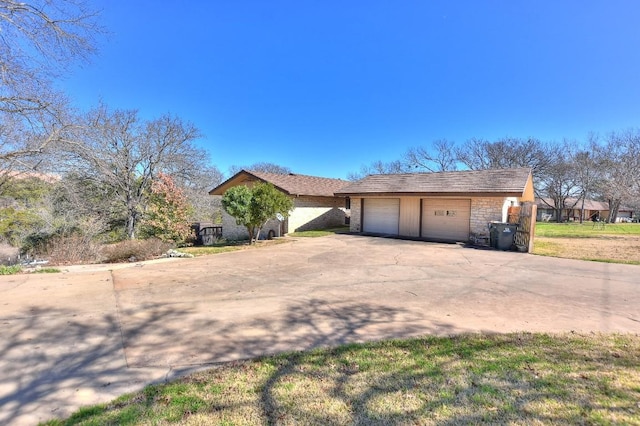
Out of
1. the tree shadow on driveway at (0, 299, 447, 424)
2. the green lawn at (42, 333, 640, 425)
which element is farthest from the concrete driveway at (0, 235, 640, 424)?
the green lawn at (42, 333, 640, 425)

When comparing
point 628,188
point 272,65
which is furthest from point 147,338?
point 628,188

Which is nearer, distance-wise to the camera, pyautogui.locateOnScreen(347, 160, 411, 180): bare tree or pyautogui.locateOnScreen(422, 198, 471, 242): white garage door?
pyautogui.locateOnScreen(422, 198, 471, 242): white garage door

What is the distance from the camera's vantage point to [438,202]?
53.2 feet

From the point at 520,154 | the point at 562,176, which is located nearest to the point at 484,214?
the point at 520,154

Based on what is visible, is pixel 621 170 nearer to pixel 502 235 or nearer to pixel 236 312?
pixel 502 235

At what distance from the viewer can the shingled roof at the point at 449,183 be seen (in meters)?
14.3

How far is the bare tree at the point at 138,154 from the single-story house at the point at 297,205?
347 centimetres

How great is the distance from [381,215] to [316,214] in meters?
4.66

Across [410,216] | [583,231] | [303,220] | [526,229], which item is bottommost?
[583,231]

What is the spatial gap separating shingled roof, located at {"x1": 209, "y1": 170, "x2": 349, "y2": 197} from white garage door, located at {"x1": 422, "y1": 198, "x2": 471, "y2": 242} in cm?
662

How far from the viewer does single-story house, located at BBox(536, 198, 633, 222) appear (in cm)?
5368

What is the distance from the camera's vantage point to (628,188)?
1845 cm

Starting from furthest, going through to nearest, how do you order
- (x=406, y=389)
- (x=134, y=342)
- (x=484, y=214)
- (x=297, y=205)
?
(x=297, y=205), (x=484, y=214), (x=134, y=342), (x=406, y=389)

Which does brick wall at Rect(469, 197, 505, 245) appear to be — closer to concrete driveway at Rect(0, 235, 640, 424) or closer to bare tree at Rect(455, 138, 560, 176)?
concrete driveway at Rect(0, 235, 640, 424)
